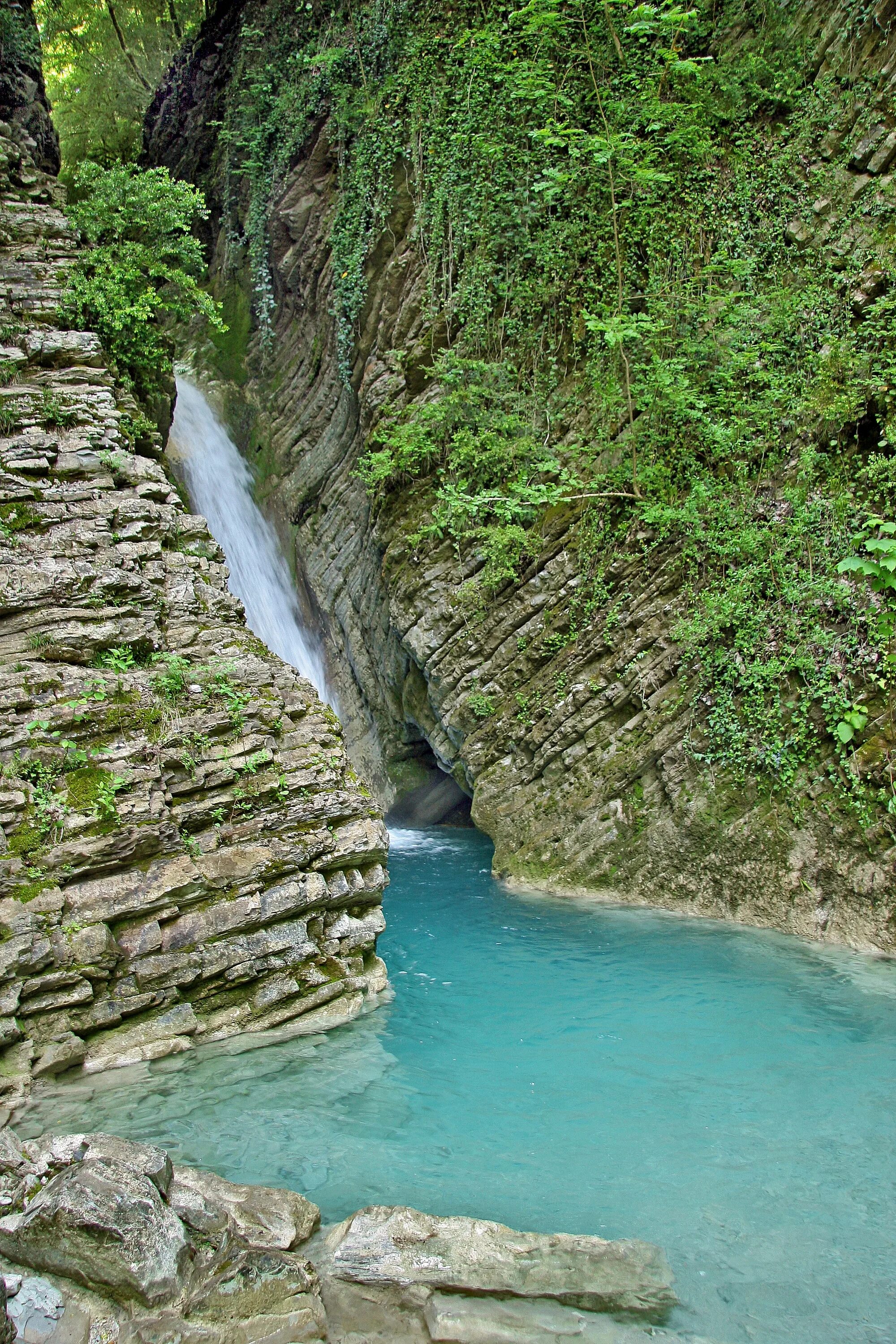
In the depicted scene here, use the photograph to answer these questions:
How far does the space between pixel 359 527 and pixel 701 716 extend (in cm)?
774

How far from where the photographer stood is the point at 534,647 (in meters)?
11.3

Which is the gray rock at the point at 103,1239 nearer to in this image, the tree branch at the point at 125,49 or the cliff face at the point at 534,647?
the cliff face at the point at 534,647

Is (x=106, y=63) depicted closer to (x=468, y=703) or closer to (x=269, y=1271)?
(x=468, y=703)

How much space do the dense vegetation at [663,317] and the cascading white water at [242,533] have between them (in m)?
3.50

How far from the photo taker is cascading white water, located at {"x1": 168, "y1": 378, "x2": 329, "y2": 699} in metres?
15.1

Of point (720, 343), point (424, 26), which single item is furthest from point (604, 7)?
point (720, 343)

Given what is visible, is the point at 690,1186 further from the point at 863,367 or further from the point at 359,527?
the point at 359,527

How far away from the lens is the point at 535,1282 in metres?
3.63

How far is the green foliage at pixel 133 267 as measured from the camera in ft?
34.7

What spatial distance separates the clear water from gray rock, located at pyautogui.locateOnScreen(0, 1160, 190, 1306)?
1.13 metres

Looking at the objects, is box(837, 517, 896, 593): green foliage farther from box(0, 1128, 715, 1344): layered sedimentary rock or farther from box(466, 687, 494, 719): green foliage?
box(0, 1128, 715, 1344): layered sedimentary rock

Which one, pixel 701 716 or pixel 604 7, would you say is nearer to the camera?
pixel 701 716

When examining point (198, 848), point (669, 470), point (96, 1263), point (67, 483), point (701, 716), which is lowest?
point (96, 1263)

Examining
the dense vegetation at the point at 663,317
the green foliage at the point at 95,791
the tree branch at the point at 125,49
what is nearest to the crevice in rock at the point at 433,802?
the dense vegetation at the point at 663,317
